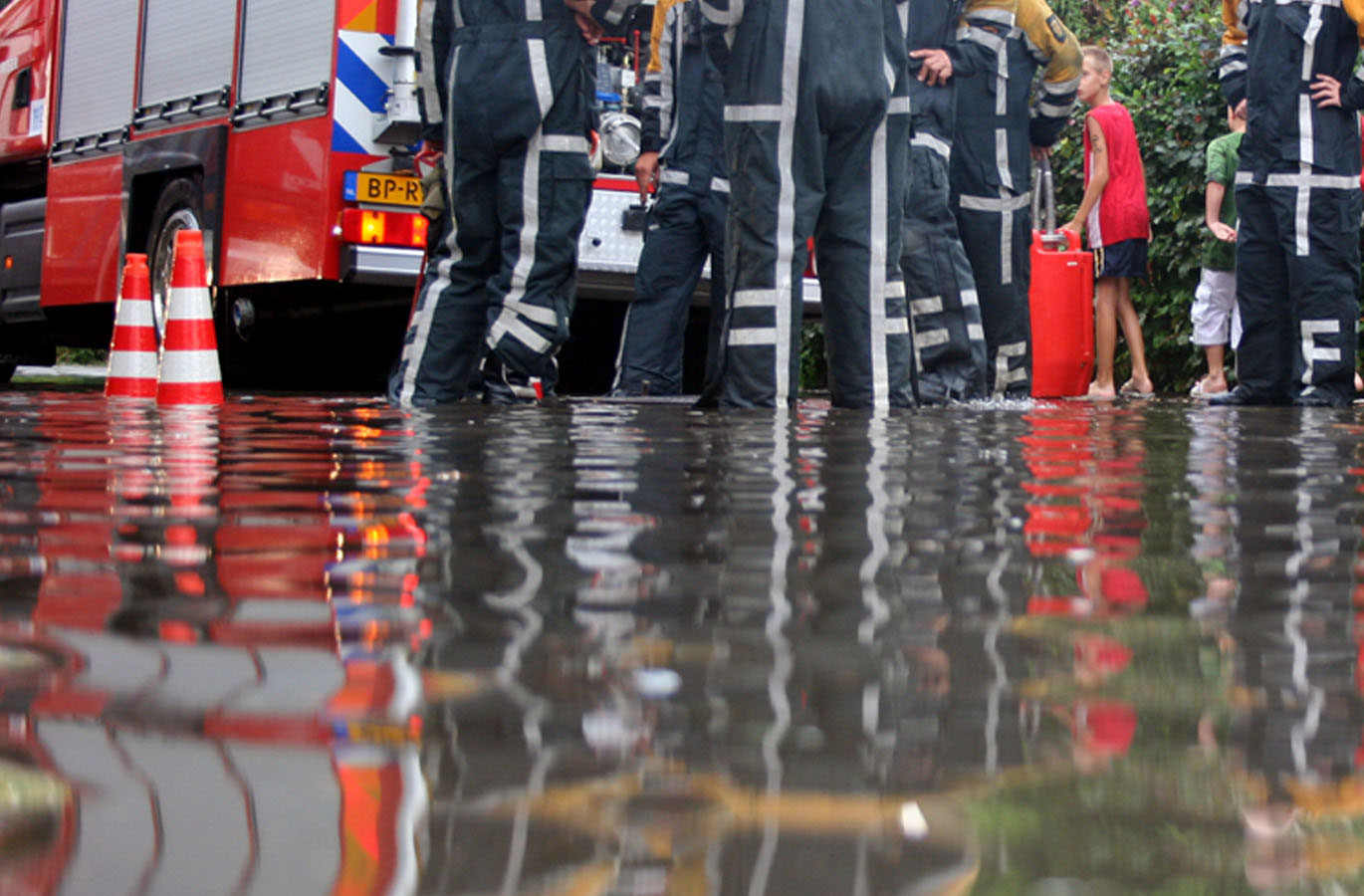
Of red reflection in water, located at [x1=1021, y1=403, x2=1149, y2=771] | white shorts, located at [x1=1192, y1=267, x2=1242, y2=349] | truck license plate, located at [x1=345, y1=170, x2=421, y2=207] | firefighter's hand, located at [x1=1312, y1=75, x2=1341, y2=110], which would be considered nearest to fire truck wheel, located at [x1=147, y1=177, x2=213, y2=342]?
truck license plate, located at [x1=345, y1=170, x2=421, y2=207]

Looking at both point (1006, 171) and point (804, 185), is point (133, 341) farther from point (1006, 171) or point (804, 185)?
point (1006, 171)

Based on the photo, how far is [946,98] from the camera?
297 inches

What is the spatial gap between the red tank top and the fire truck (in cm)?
389

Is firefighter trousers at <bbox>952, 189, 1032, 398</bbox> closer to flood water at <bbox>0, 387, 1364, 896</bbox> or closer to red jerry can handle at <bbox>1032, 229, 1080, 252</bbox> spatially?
red jerry can handle at <bbox>1032, 229, 1080, 252</bbox>

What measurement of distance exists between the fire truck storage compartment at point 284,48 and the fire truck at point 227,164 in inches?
0.4

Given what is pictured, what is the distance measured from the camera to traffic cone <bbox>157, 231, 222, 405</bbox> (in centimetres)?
679

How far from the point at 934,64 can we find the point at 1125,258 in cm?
439

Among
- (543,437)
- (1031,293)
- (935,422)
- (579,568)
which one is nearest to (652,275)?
(1031,293)

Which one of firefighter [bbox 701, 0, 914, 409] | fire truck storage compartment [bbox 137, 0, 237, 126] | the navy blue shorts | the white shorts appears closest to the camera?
firefighter [bbox 701, 0, 914, 409]

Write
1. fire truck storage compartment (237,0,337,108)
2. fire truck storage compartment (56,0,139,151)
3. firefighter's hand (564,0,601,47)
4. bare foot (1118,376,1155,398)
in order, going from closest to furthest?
firefighter's hand (564,0,601,47) < fire truck storage compartment (237,0,337,108) < fire truck storage compartment (56,0,139,151) < bare foot (1118,376,1155,398)

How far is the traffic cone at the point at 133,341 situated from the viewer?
319 inches

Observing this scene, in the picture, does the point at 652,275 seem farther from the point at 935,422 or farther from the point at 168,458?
the point at 168,458

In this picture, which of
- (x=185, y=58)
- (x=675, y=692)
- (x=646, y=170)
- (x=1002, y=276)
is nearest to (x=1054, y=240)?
(x=1002, y=276)

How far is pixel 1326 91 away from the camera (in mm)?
7348
